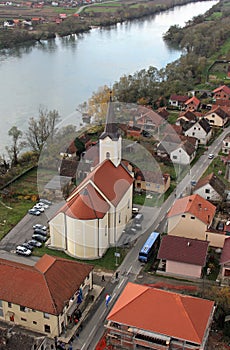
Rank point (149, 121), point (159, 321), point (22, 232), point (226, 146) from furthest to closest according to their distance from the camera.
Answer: point (149, 121) → point (226, 146) → point (22, 232) → point (159, 321)

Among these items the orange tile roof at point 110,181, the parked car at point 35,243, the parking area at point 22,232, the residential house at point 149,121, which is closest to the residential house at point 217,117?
the residential house at point 149,121

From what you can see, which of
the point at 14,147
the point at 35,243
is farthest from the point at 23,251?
the point at 14,147

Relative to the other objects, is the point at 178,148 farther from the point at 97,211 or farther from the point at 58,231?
the point at 58,231

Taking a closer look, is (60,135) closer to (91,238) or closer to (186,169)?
(186,169)

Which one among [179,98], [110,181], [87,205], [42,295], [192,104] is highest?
[110,181]

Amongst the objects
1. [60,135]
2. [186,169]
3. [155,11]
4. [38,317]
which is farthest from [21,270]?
[155,11]

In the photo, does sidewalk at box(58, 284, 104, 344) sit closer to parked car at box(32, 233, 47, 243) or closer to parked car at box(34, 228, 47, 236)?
parked car at box(32, 233, 47, 243)

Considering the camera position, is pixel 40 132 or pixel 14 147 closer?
pixel 14 147
